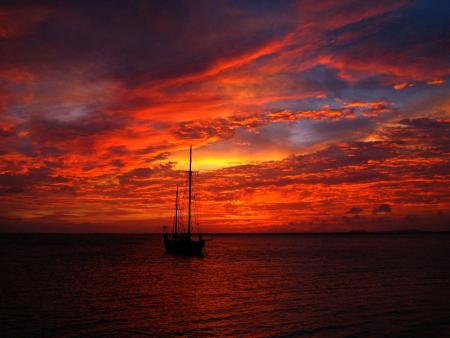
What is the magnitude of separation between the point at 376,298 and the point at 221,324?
16056 millimetres

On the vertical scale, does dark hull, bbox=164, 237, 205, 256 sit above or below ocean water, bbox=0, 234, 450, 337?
above

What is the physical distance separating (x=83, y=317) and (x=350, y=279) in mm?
32163

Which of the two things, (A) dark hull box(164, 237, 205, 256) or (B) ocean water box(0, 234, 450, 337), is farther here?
(A) dark hull box(164, 237, 205, 256)

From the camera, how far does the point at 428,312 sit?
2978 centimetres

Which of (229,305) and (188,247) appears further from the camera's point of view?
(188,247)

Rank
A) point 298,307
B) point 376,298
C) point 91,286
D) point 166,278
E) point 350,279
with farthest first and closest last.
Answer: point 166,278
point 350,279
point 91,286
point 376,298
point 298,307

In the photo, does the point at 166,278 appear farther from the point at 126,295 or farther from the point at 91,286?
the point at 126,295

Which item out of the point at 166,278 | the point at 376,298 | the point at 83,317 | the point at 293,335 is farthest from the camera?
the point at 166,278

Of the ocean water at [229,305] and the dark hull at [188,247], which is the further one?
the dark hull at [188,247]

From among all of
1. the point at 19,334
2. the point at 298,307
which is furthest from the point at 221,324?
the point at 19,334

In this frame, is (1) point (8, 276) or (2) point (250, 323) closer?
(2) point (250, 323)

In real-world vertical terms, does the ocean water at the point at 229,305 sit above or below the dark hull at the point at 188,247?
below

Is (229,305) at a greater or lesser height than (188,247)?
lesser

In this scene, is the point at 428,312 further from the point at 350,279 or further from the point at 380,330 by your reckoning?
the point at 350,279
